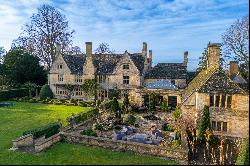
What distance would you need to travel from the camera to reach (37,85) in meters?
57.1

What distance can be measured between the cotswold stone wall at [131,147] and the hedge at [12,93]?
3056cm

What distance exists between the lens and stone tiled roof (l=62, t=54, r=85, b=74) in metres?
50.1

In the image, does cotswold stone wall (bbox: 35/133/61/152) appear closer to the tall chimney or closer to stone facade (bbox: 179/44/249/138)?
stone facade (bbox: 179/44/249/138)

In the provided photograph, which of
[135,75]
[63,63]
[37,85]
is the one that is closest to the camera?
[135,75]

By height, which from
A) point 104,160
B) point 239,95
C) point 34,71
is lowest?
point 104,160

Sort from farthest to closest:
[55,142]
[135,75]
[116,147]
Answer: [135,75]
[55,142]
[116,147]

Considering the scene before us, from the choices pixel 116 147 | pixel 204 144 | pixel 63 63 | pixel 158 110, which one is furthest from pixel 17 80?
pixel 204 144

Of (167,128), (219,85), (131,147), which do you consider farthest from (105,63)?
(131,147)

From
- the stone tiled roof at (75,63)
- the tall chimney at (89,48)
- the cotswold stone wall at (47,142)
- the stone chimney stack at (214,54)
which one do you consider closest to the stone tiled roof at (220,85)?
the stone chimney stack at (214,54)

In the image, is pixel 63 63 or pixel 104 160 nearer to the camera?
pixel 104 160

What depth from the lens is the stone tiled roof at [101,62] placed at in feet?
153

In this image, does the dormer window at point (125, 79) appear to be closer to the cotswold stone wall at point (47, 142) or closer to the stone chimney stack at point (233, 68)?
the stone chimney stack at point (233, 68)

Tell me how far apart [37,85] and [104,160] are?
4204cm

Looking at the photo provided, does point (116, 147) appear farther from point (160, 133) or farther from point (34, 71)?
point (34, 71)
